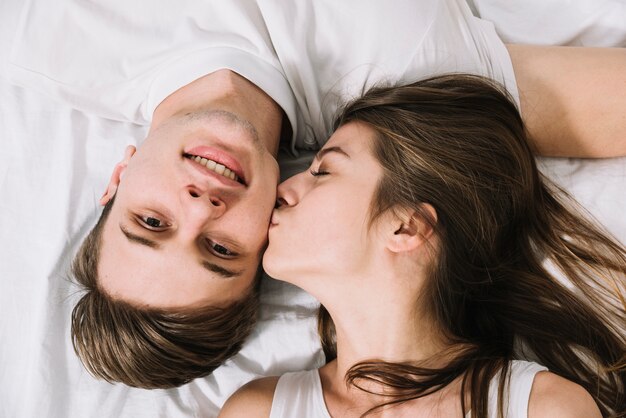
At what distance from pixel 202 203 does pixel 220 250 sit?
17cm

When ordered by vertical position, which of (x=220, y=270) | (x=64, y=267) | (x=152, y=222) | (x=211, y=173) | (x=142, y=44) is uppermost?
(x=142, y=44)

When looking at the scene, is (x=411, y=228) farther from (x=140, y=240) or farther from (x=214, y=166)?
(x=140, y=240)

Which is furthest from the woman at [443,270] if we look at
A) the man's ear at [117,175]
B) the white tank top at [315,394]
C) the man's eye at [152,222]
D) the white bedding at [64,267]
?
the man's ear at [117,175]

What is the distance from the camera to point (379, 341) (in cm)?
160

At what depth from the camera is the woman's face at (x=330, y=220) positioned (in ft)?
4.95

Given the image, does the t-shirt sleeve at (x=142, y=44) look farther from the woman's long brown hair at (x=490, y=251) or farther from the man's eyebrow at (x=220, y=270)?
the man's eyebrow at (x=220, y=270)

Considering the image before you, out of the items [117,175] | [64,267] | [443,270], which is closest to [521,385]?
[443,270]

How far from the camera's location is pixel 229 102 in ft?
5.39

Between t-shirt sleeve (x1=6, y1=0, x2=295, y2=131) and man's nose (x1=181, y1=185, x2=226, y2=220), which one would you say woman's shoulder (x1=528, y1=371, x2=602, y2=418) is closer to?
man's nose (x1=181, y1=185, x2=226, y2=220)

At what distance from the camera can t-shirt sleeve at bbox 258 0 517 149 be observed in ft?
5.38

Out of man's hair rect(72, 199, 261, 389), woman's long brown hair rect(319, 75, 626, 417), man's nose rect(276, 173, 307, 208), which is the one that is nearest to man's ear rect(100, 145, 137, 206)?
man's hair rect(72, 199, 261, 389)

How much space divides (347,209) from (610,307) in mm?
751

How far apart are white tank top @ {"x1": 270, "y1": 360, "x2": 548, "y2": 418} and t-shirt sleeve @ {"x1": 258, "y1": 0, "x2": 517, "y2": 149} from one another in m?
0.70

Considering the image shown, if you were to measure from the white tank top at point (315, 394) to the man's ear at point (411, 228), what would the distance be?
1.24 ft
